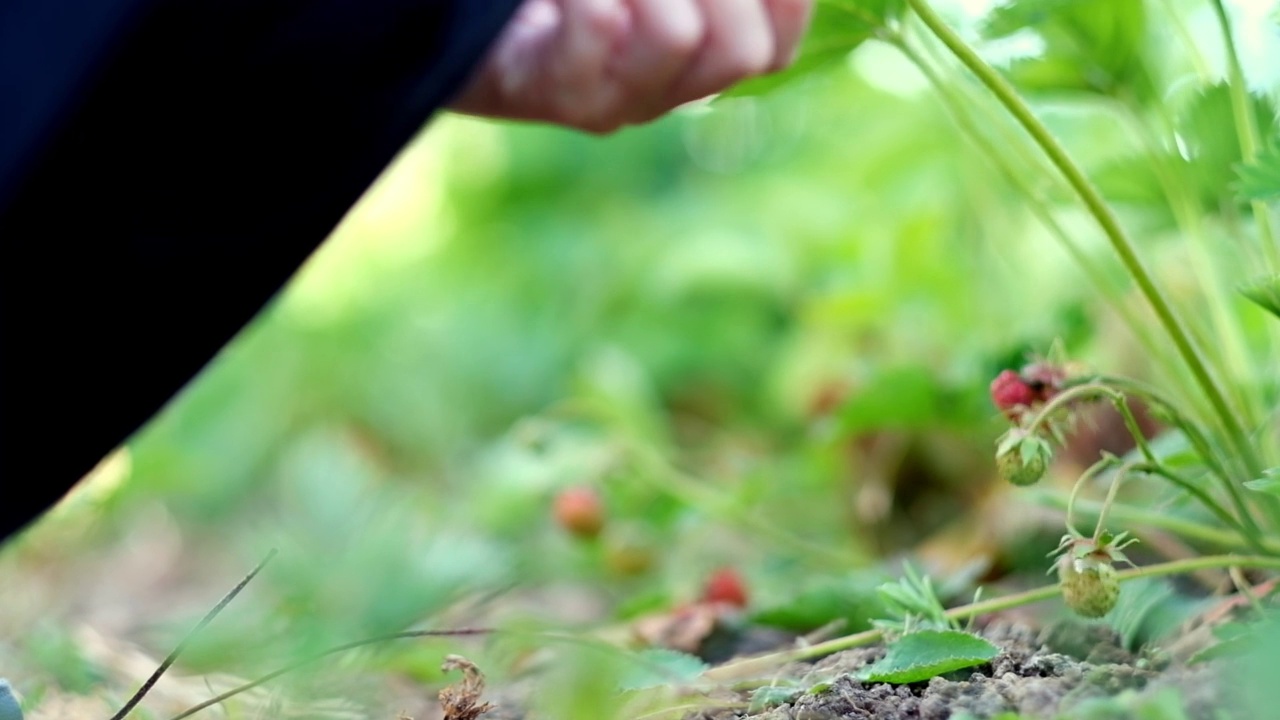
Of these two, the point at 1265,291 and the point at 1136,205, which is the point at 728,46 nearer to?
the point at 1265,291

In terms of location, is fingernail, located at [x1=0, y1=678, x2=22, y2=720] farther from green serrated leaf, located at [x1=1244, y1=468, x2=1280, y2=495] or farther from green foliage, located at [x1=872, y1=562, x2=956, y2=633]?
green serrated leaf, located at [x1=1244, y1=468, x2=1280, y2=495]

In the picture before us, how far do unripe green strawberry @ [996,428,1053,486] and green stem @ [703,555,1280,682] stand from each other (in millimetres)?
50

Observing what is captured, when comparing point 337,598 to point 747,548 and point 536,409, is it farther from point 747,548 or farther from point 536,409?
point 536,409

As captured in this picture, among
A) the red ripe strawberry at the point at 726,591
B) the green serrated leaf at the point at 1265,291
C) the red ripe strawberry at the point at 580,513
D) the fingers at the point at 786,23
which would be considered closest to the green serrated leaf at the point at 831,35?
the fingers at the point at 786,23

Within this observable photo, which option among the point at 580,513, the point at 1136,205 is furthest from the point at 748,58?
the point at 580,513

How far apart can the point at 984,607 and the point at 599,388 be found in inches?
28.8

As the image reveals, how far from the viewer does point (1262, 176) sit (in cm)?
49

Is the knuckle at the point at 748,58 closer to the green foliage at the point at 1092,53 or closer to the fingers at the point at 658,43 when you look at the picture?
the fingers at the point at 658,43

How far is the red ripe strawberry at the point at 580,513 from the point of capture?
1018 millimetres

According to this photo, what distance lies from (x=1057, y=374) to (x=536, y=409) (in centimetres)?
134

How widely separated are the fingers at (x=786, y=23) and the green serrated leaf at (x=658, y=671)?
257 millimetres

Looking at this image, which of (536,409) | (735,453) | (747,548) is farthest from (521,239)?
(747,548)

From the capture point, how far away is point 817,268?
1.67m

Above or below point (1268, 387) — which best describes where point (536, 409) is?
below
